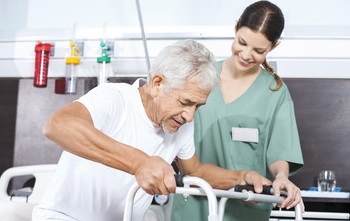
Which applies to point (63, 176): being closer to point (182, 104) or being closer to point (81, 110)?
point (81, 110)

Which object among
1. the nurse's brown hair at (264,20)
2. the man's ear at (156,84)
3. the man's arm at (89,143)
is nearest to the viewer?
the man's arm at (89,143)

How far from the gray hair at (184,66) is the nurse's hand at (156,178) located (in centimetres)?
31

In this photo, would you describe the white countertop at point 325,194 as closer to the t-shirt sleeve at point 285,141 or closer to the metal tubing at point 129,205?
the t-shirt sleeve at point 285,141

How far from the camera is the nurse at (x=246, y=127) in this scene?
201cm

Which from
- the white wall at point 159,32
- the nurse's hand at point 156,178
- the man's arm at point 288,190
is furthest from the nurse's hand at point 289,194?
the white wall at point 159,32

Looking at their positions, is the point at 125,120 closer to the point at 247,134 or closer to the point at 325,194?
the point at 247,134

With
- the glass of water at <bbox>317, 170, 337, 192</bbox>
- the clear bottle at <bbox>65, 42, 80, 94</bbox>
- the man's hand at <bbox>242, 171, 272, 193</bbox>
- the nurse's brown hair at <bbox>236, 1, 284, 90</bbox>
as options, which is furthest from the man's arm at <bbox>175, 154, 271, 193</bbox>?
the clear bottle at <bbox>65, 42, 80, 94</bbox>

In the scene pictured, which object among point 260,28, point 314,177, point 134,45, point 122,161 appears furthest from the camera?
point 134,45

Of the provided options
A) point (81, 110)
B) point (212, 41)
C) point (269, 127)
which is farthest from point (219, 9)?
point (81, 110)

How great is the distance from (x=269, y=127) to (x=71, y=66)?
1473 mm

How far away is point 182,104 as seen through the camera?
1.58 metres

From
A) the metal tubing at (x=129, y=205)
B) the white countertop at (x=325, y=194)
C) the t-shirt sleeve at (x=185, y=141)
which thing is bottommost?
the metal tubing at (x=129, y=205)

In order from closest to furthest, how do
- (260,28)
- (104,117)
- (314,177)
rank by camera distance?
(104,117), (260,28), (314,177)

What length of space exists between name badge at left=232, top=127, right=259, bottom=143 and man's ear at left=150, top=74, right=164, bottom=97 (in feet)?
1.85
